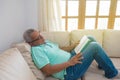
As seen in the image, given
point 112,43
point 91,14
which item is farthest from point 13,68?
point 91,14

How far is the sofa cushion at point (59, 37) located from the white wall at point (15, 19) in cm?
40

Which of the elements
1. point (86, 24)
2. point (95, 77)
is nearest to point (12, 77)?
point (95, 77)

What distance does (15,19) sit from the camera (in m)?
2.42

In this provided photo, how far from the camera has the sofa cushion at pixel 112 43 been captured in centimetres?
251

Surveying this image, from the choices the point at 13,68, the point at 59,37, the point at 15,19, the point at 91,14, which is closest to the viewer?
the point at 13,68

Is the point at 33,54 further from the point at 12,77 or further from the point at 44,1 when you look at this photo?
the point at 44,1

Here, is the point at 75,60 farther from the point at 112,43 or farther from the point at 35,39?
the point at 112,43

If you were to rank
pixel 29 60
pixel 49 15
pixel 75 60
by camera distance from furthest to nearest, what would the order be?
1. pixel 49 15
2. pixel 75 60
3. pixel 29 60

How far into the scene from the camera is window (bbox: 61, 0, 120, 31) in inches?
110

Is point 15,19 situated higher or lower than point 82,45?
higher

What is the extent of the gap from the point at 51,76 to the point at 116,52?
1.13 meters

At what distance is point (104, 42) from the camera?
2557 mm

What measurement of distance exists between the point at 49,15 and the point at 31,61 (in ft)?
3.48

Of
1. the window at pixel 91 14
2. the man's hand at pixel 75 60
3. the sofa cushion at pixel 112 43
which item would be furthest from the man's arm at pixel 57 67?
the window at pixel 91 14
